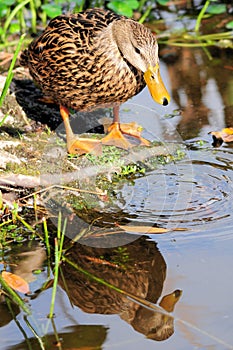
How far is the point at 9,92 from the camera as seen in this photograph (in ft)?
19.7

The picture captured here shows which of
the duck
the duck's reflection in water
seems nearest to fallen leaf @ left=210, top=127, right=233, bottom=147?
the duck

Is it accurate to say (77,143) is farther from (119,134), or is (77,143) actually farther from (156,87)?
(156,87)

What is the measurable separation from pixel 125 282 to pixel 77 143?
64.8 inches

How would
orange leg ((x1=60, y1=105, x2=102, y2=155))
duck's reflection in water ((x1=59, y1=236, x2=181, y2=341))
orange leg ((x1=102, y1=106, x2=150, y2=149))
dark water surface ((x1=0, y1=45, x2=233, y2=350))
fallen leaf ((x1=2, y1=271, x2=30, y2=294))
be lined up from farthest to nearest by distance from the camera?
orange leg ((x1=102, y1=106, x2=150, y2=149)) → orange leg ((x1=60, y1=105, x2=102, y2=155)) → fallen leaf ((x1=2, y1=271, x2=30, y2=294)) → duck's reflection in water ((x1=59, y1=236, x2=181, y2=341)) → dark water surface ((x1=0, y1=45, x2=233, y2=350))

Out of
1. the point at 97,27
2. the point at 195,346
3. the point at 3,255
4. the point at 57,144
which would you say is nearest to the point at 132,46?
the point at 97,27

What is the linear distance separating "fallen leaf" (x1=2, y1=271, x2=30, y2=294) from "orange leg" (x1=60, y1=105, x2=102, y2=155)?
1464 mm

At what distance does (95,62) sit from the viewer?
499 centimetres

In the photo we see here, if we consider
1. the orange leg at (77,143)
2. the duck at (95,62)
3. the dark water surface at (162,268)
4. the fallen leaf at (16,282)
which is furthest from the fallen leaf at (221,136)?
the fallen leaf at (16,282)

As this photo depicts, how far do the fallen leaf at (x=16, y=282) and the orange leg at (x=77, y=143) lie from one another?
1.46m

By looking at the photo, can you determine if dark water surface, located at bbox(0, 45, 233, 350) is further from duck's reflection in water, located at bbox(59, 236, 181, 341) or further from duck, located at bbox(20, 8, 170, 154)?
duck, located at bbox(20, 8, 170, 154)

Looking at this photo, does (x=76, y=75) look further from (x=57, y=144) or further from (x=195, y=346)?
(x=195, y=346)

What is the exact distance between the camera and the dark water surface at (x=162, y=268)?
3.48m

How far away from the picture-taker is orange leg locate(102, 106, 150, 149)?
17.8 ft

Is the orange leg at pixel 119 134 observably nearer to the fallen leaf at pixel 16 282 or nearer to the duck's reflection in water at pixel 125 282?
the duck's reflection in water at pixel 125 282
